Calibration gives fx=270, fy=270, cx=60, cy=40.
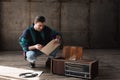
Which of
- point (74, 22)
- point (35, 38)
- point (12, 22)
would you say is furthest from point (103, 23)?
point (35, 38)

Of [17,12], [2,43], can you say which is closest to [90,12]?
[17,12]

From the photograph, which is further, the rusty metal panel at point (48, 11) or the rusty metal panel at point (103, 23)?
the rusty metal panel at point (103, 23)

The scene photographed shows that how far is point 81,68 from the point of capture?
4.12m

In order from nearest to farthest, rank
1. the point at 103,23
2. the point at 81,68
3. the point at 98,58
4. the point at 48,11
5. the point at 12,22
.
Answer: the point at 81,68 → the point at 98,58 → the point at 12,22 → the point at 48,11 → the point at 103,23

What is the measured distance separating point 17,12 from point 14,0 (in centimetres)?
31

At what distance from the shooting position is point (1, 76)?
14.1ft

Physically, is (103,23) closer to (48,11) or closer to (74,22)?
(74,22)

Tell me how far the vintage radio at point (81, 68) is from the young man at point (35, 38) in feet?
1.93

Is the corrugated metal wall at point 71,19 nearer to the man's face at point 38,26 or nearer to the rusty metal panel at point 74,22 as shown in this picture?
the rusty metal panel at point 74,22

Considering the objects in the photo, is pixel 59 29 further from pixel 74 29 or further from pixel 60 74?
pixel 60 74

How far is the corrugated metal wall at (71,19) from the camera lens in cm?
696

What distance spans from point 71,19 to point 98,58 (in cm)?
161

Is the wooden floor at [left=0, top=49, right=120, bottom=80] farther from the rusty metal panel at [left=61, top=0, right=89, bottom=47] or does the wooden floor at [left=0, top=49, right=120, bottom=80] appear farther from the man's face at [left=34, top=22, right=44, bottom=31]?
the man's face at [left=34, top=22, right=44, bottom=31]

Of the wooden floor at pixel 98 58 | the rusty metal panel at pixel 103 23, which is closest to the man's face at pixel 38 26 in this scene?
the wooden floor at pixel 98 58
